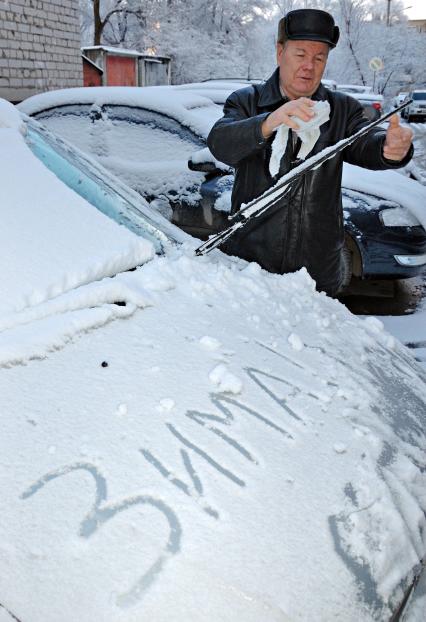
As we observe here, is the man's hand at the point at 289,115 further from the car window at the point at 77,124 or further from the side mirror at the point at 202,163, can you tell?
the car window at the point at 77,124

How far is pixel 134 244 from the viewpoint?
1.70 metres

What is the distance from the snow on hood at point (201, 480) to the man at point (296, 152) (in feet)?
2.93

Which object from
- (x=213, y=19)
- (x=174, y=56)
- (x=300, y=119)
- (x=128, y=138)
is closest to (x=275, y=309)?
(x=300, y=119)

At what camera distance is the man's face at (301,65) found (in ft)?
6.95

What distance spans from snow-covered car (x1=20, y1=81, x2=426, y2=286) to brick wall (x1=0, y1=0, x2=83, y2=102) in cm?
552

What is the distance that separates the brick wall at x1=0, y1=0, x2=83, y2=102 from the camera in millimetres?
10305

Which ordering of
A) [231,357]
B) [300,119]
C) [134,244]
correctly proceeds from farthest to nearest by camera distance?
[300,119] < [134,244] < [231,357]

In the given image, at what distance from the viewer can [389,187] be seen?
4.52 metres

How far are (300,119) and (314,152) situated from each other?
0.50m

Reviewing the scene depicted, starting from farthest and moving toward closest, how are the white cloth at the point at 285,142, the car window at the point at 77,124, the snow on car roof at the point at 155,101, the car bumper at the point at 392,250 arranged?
the car window at the point at 77,124 → the snow on car roof at the point at 155,101 → the car bumper at the point at 392,250 → the white cloth at the point at 285,142

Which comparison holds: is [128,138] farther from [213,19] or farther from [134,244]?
[213,19]

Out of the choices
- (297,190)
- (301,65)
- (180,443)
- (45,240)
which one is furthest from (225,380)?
(301,65)

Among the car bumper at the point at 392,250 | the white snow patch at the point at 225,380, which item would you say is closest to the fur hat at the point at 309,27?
the white snow patch at the point at 225,380

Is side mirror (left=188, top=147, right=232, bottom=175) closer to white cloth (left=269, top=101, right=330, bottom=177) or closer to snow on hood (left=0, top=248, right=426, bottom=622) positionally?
white cloth (left=269, top=101, right=330, bottom=177)
